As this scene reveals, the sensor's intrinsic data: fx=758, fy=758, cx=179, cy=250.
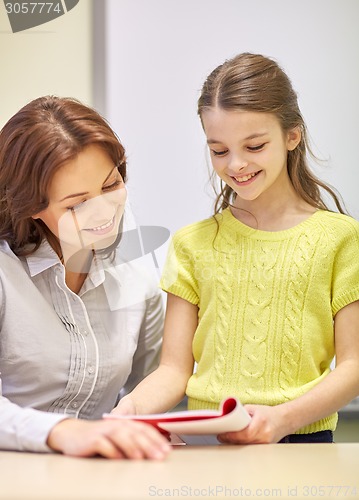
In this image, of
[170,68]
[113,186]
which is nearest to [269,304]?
[113,186]

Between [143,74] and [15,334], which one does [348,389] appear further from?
[143,74]

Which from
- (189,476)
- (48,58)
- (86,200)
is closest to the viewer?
(189,476)

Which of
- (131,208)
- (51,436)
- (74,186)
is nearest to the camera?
(51,436)

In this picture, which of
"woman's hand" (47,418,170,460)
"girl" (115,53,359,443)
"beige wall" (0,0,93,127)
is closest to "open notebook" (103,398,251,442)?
"woman's hand" (47,418,170,460)

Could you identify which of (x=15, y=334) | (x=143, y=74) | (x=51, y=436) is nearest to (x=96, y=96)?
(x=143, y=74)

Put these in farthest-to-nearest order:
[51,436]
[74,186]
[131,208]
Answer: [131,208] → [74,186] → [51,436]

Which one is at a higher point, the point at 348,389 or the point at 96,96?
the point at 96,96

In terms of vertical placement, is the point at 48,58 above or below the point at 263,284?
above

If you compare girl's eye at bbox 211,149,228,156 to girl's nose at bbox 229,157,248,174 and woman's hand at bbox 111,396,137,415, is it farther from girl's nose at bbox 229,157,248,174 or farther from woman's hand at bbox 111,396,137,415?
woman's hand at bbox 111,396,137,415

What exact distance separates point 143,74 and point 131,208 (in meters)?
0.19

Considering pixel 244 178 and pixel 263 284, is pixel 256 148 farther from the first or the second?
pixel 263 284

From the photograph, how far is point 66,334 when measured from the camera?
3.06ft

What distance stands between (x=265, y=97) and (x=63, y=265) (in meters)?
0.32

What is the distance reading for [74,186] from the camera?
2.89 ft
